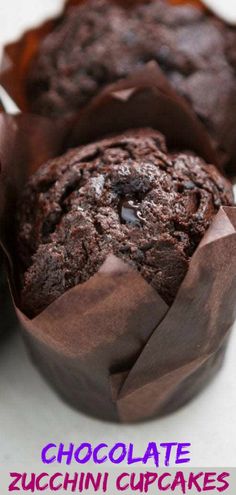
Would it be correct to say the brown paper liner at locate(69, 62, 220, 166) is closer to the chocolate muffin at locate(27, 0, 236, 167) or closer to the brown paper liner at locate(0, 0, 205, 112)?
the chocolate muffin at locate(27, 0, 236, 167)

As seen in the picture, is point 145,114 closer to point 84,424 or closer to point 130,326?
point 130,326

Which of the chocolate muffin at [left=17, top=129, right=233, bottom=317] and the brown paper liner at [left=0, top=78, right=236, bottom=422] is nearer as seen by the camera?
the brown paper liner at [left=0, top=78, right=236, bottom=422]

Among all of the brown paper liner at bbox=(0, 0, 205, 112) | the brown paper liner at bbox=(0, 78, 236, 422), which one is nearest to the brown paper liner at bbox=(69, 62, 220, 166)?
the brown paper liner at bbox=(0, 78, 236, 422)

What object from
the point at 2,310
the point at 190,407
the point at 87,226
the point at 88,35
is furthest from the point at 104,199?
the point at 88,35

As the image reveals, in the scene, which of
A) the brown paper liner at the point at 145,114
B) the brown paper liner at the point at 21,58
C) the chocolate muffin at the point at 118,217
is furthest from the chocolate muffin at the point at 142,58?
the chocolate muffin at the point at 118,217

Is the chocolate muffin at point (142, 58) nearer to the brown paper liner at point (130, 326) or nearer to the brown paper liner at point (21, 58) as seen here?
the brown paper liner at point (21, 58)

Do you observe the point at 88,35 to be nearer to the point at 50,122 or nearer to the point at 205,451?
the point at 50,122

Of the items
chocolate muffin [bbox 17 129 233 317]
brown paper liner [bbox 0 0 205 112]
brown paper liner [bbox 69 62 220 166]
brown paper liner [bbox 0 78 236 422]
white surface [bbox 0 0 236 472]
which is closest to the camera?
brown paper liner [bbox 0 78 236 422]
